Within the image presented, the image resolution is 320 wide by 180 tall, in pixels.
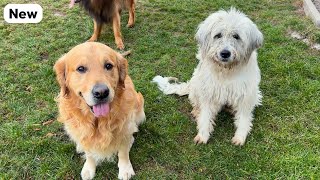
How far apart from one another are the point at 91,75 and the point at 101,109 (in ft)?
0.88

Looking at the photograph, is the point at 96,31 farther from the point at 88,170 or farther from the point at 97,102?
the point at 97,102

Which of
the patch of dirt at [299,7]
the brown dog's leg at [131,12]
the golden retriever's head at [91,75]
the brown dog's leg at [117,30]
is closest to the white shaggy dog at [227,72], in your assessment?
the golden retriever's head at [91,75]

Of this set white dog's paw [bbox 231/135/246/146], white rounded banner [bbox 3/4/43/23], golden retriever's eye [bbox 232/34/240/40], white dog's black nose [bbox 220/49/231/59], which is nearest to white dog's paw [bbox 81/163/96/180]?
white dog's paw [bbox 231/135/246/146]

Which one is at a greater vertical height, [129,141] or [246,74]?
[246,74]

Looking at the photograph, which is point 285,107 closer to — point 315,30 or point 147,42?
point 315,30

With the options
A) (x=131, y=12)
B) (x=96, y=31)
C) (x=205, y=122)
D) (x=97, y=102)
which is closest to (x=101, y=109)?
(x=97, y=102)

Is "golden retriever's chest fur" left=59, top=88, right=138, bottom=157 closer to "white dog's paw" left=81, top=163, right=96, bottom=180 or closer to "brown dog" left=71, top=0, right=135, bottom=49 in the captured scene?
"white dog's paw" left=81, top=163, right=96, bottom=180

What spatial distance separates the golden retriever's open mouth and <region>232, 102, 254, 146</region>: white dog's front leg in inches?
59.0

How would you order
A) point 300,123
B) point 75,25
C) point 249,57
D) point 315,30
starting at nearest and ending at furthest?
point 249,57
point 300,123
point 315,30
point 75,25

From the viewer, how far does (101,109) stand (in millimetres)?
2535

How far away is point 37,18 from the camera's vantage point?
575cm

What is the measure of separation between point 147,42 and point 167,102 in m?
1.47

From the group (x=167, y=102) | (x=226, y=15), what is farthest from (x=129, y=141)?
(x=226, y=15)

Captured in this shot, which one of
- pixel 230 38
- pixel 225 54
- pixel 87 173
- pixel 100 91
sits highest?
pixel 230 38
